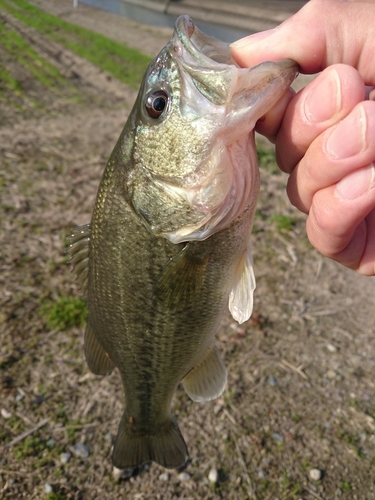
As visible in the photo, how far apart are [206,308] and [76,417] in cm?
164

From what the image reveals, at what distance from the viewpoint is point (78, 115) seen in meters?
7.15

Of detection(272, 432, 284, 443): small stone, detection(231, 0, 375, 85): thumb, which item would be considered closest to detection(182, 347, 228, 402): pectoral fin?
detection(272, 432, 284, 443): small stone

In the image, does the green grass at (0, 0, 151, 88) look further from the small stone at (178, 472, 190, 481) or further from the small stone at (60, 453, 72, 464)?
the small stone at (178, 472, 190, 481)

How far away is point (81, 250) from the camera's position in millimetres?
1977

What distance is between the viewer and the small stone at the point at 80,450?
8.80 feet

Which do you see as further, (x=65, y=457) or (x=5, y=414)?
(x=5, y=414)

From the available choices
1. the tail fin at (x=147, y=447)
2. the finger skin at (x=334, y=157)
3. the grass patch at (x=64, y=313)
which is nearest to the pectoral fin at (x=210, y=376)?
the tail fin at (x=147, y=447)

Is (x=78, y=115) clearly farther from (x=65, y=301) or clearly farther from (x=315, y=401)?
(x=315, y=401)

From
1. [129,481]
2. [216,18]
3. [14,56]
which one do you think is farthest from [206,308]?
[216,18]

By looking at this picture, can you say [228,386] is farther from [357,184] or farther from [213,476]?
[357,184]

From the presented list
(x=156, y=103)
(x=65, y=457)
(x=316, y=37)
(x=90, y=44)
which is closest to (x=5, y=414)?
(x=65, y=457)

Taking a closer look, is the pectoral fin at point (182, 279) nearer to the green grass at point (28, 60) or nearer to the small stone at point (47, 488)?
the small stone at point (47, 488)

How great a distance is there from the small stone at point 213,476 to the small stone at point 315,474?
592mm

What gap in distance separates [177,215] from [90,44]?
11337mm
